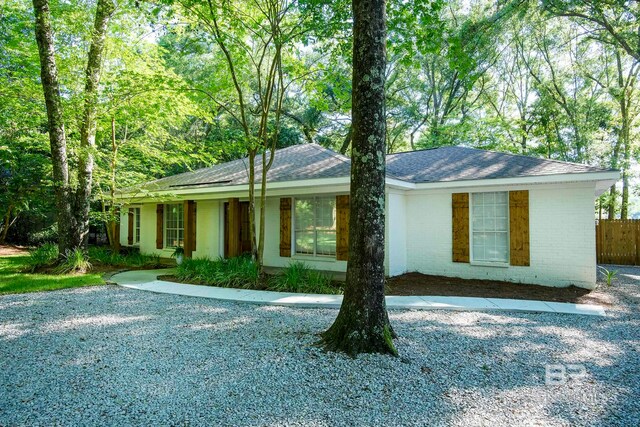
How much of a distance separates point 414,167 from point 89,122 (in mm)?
9493

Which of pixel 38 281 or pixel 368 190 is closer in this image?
pixel 368 190

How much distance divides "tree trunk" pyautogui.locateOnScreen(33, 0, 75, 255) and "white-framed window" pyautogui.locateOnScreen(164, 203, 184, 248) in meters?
3.43

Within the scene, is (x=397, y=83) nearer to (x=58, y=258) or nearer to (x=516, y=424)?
(x=58, y=258)

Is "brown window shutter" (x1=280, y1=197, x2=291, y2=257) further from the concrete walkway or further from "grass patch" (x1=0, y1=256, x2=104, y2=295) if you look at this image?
"grass patch" (x1=0, y1=256, x2=104, y2=295)

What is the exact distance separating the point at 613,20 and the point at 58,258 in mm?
21538

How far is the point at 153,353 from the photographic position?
Result: 14.0 ft

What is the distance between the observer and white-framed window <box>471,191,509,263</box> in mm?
8750

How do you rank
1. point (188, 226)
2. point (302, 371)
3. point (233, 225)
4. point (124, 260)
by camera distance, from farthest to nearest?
1. point (124, 260)
2. point (188, 226)
3. point (233, 225)
4. point (302, 371)

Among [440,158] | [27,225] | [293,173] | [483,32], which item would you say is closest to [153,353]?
[293,173]

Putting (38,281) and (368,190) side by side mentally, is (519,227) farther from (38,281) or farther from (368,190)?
(38,281)

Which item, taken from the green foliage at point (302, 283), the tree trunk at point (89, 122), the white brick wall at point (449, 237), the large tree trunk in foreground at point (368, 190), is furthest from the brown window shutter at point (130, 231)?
the large tree trunk in foreground at point (368, 190)

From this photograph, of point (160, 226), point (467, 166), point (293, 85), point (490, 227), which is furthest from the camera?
point (293, 85)

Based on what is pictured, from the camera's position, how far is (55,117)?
9516 millimetres

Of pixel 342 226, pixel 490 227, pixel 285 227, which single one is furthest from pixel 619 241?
pixel 285 227
